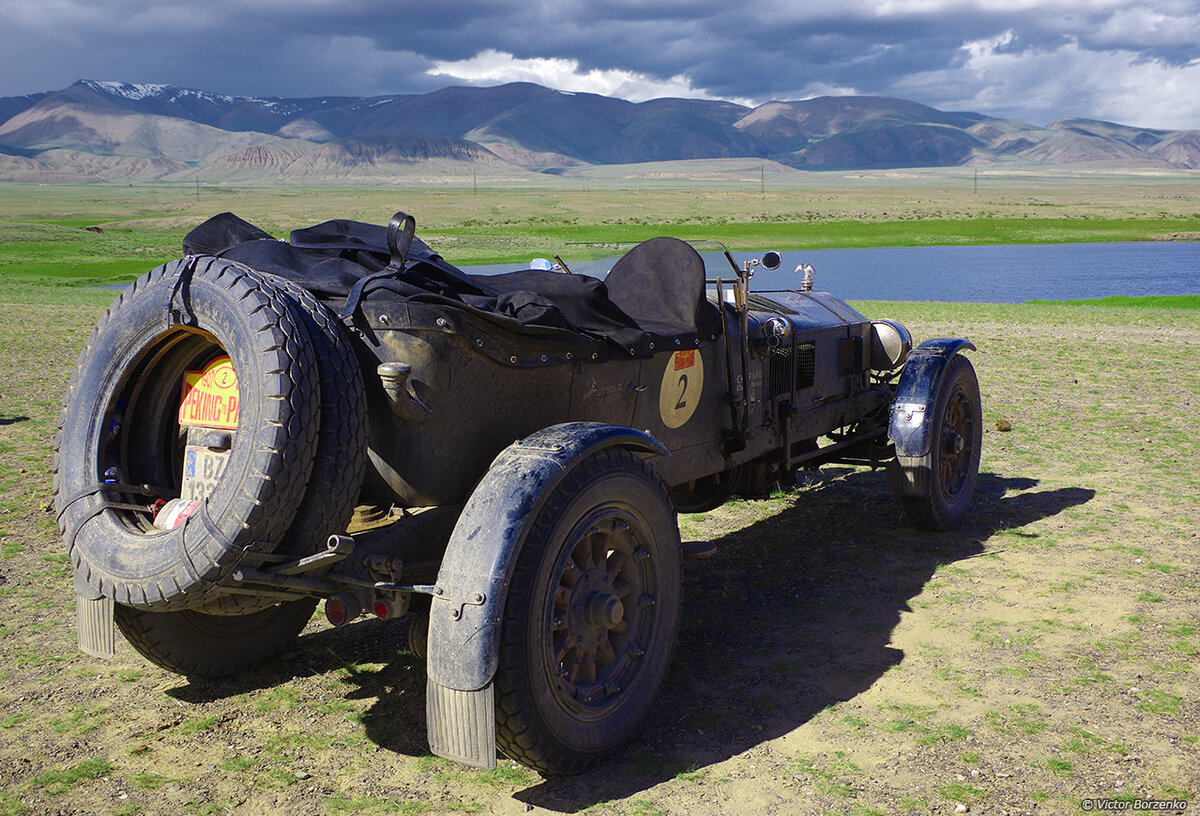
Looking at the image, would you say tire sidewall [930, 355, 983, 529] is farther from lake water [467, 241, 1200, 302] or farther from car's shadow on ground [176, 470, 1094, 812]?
lake water [467, 241, 1200, 302]

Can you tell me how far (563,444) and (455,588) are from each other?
739 millimetres

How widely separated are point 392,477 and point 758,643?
2.46m

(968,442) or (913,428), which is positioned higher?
(913,428)

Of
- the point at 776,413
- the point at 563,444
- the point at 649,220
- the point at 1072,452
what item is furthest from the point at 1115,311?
the point at 649,220

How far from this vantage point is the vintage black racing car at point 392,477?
138 inches

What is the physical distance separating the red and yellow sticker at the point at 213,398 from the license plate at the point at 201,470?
0.11m

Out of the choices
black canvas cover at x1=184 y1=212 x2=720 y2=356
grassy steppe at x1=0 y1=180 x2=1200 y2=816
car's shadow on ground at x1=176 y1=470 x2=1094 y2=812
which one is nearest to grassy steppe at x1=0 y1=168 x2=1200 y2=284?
car's shadow on ground at x1=176 y1=470 x2=1094 y2=812

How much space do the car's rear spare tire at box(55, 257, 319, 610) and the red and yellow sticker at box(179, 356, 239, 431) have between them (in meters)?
0.03

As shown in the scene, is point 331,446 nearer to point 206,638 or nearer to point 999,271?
point 206,638

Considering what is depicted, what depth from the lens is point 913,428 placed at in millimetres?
6934

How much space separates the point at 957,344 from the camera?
7477mm

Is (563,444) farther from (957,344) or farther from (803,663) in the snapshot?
(957,344)

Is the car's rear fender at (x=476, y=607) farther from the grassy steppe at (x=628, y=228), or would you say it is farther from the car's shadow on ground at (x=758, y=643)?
the grassy steppe at (x=628, y=228)

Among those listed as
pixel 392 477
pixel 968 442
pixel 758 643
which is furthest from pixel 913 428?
pixel 392 477
